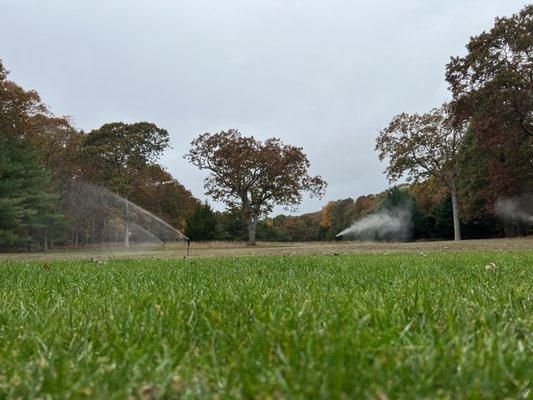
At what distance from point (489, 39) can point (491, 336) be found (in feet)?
98.4

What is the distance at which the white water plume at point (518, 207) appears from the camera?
3959 centimetres

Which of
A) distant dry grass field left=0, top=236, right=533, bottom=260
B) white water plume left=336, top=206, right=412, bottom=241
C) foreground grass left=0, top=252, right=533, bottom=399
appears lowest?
foreground grass left=0, top=252, right=533, bottom=399

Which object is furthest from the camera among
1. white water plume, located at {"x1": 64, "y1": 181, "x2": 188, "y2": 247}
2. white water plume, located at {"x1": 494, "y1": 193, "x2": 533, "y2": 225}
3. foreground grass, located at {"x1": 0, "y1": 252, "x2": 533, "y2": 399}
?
white water plume, located at {"x1": 64, "y1": 181, "x2": 188, "y2": 247}

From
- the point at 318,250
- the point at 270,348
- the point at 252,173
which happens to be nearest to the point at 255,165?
the point at 252,173

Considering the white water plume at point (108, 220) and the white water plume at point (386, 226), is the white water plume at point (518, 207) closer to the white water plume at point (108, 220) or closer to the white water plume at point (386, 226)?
the white water plume at point (386, 226)

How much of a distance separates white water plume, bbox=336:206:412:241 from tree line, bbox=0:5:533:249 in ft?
4.32

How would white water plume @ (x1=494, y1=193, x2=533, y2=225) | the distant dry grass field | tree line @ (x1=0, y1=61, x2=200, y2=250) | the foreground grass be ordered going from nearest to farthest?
the foreground grass
the distant dry grass field
tree line @ (x1=0, y1=61, x2=200, y2=250)
white water plume @ (x1=494, y1=193, x2=533, y2=225)

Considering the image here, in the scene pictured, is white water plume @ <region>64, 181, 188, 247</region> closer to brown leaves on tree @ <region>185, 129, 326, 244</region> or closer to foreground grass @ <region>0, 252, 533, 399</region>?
brown leaves on tree @ <region>185, 129, 326, 244</region>

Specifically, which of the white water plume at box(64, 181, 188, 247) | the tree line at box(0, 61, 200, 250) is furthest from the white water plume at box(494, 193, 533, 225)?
the tree line at box(0, 61, 200, 250)

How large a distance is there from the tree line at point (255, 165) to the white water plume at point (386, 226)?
1317mm

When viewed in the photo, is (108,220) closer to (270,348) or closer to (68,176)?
(68,176)

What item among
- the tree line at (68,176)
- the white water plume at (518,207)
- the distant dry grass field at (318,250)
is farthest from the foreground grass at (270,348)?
the white water plume at (518,207)

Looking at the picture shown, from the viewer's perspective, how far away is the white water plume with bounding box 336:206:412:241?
64.5 metres

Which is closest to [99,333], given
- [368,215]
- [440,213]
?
[440,213]
